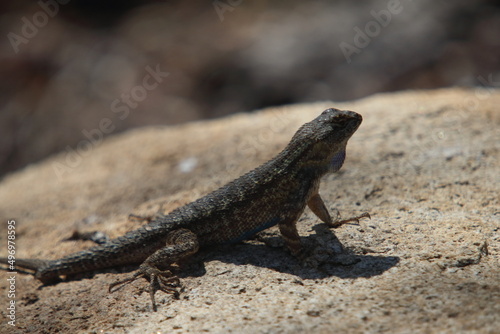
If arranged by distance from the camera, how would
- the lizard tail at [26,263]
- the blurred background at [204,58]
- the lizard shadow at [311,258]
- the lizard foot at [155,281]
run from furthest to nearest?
the blurred background at [204,58], the lizard tail at [26,263], the lizard foot at [155,281], the lizard shadow at [311,258]

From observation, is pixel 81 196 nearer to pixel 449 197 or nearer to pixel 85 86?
pixel 449 197

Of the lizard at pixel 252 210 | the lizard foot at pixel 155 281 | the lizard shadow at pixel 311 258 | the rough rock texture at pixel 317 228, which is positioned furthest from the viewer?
the lizard at pixel 252 210

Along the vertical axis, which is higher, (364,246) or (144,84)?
(144,84)

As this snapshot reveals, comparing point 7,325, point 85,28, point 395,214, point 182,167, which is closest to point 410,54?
point 182,167

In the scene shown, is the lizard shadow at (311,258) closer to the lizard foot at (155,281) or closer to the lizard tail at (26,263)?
the lizard foot at (155,281)

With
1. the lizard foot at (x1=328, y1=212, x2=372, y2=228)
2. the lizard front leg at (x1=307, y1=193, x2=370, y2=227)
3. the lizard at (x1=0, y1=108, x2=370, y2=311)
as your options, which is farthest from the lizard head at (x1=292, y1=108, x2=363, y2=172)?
the lizard foot at (x1=328, y1=212, x2=372, y2=228)

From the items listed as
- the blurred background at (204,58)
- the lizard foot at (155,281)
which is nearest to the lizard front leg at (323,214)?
the lizard foot at (155,281)
